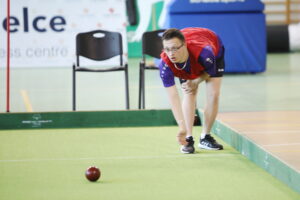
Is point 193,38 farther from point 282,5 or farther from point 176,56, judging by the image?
point 282,5

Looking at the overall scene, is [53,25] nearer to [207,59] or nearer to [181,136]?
[207,59]

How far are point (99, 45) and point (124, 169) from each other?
117 inches

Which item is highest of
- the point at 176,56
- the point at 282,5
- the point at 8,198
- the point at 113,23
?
the point at 282,5

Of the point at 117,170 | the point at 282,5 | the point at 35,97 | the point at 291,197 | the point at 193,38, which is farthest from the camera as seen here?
the point at 282,5

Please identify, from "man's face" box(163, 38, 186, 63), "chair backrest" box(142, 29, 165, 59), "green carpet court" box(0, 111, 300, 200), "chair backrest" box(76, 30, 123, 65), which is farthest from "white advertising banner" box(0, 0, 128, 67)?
"man's face" box(163, 38, 186, 63)

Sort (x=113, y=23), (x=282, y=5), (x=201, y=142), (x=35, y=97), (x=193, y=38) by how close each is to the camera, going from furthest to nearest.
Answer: (x=282, y=5)
(x=113, y=23)
(x=35, y=97)
(x=201, y=142)
(x=193, y=38)

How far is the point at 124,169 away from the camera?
391 cm

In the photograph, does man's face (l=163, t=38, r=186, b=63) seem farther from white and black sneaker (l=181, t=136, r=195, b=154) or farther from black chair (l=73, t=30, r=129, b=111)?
black chair (l=73, t=30, r=129, b=111)

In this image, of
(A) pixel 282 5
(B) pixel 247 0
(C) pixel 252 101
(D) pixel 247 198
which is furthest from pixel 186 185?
(A) pixel 282 5

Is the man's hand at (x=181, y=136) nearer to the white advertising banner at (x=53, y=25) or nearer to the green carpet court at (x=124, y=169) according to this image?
the green carpet court at (x=124, y=169)

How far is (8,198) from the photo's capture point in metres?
3.24

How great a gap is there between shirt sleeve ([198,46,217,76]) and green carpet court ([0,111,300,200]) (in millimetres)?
597

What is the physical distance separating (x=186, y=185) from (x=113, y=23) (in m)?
5.88

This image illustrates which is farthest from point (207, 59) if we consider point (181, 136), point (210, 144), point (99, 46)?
point (99, 46)
